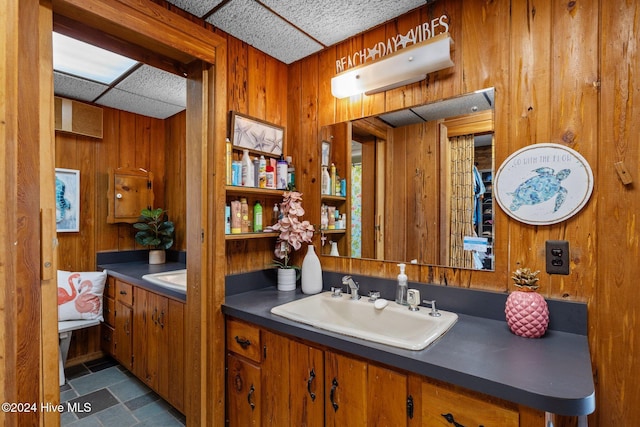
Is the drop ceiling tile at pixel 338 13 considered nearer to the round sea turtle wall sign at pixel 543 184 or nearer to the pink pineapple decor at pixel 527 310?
the round sea turtle wall sign at pixel 543 184

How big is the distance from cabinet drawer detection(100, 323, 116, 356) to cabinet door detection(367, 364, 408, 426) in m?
2.54

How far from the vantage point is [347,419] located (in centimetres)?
121

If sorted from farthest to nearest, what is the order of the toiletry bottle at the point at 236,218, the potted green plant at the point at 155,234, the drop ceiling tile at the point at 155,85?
the potted green plant at the point at 155,234 → the drop ceiling tile at the point at 155,85 → the toiletry bottle at the point at 236,218

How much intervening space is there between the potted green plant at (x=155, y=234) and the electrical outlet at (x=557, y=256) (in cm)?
286

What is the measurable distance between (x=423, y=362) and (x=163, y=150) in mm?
3217

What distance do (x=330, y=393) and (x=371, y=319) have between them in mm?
397

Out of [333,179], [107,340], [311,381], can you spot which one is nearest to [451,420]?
[311,381]

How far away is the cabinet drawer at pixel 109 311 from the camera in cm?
271

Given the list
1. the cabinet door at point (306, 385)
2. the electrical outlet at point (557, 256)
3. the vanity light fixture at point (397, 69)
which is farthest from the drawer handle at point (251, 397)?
the vanity light fixture at point (397, 69)

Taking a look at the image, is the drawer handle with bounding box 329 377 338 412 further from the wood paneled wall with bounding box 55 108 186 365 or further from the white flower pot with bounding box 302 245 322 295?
the wood paneled wall with bounding box 55 108 186 365

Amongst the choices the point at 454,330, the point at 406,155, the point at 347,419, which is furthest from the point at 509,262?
the point at 347,419

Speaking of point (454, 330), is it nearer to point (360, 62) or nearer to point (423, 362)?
point (423, 362)

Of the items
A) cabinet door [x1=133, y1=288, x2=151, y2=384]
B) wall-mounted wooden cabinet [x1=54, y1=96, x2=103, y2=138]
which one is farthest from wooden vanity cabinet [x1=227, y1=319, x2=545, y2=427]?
wall-mounted wooden cabinet [x1=54, y1=96, x2=103, y2=138]

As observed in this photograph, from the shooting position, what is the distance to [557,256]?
4.04ft
